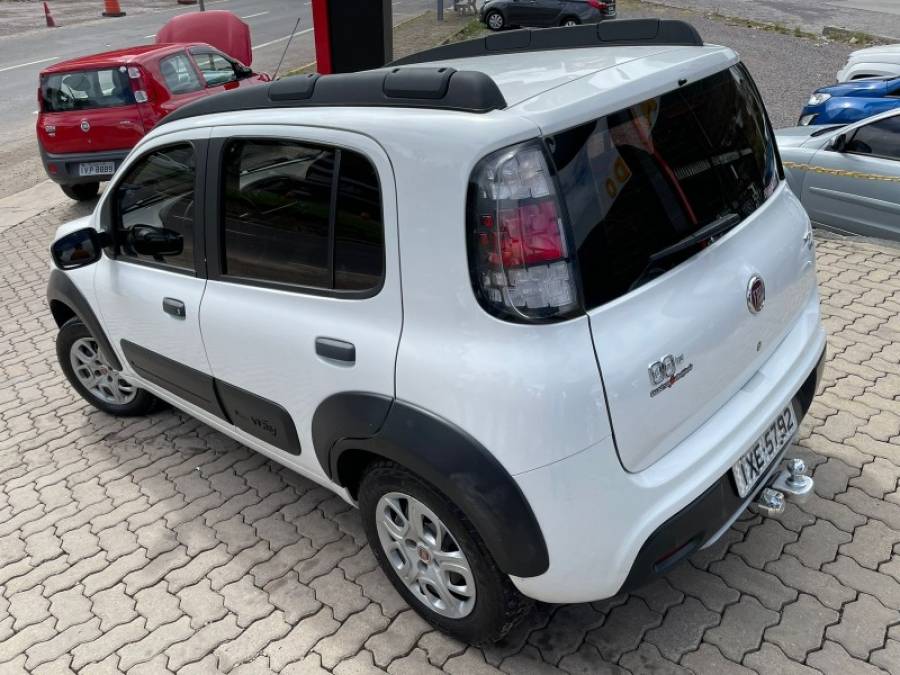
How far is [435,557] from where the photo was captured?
252 centimetres

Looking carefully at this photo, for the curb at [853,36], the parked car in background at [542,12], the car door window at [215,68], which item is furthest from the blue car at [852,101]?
the parked car in background at [542,12]

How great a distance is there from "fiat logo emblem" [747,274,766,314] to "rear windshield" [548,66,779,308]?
0.23 m

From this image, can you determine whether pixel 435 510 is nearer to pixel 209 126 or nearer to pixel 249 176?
pixel 249 176

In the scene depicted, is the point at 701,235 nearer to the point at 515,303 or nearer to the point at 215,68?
the point at 515,303

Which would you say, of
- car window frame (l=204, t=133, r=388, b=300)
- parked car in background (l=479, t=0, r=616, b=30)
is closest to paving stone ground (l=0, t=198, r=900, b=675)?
car window frame (l=204, t=133, r=388, b=300)

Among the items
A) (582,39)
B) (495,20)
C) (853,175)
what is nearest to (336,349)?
(582,39)

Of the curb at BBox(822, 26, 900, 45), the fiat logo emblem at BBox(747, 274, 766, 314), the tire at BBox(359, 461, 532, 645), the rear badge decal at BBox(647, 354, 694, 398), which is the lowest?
the curb at BBox(822, 26, 900, 45)

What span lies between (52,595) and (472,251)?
2318 millimetres

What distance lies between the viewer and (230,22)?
1272 centimetres

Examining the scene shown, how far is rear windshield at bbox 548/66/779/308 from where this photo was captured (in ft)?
6.85

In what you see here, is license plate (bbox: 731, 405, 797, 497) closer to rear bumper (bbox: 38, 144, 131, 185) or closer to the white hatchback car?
the white hatchback car

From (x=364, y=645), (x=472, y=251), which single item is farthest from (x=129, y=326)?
(x=472, y=251)

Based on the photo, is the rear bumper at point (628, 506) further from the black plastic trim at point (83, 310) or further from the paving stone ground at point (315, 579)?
the black plastic trim at point (83, 310)

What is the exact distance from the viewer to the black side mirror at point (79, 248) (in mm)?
3523
